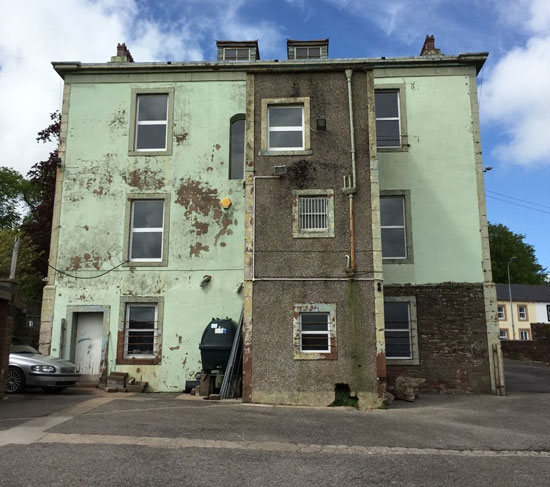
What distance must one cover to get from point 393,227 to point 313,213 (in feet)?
13.7

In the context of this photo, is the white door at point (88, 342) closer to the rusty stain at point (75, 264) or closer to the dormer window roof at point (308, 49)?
the rusty stain at point (75, 264)

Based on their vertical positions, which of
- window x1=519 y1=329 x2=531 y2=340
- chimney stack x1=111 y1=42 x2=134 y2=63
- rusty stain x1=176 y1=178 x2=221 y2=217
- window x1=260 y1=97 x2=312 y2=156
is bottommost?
window x1=519 y1=329 x2=531 y2=340

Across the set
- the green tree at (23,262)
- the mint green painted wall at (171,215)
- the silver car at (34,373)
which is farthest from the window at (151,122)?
the green tree at (23,262)

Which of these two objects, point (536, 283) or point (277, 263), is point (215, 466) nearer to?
point (277, 263)

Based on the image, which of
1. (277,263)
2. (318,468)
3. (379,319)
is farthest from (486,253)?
(318,468)

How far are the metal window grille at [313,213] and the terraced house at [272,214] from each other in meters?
0.04

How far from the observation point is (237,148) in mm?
16984

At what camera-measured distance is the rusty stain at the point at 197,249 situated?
15.9 meters

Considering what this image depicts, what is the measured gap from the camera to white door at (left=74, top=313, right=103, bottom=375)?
15609mm

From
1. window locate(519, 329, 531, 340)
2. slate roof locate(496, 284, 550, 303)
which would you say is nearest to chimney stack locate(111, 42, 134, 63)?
slate roof locate(496, 284, 550, 303)

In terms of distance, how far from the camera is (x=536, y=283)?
226 ft

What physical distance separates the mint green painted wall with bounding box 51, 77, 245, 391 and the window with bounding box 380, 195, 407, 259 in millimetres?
4422

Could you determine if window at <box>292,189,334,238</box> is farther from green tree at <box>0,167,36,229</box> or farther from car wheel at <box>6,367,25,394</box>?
green tree at <box>0,167,36,229</box>

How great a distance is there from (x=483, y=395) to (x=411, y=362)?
2.11 meters
